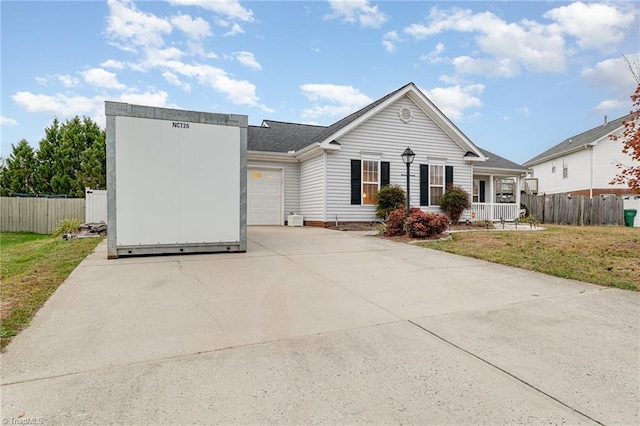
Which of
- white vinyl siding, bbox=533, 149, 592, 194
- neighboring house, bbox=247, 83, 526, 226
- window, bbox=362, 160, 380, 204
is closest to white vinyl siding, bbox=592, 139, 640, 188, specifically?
white vinyl siding, bbox=533, 149, 592, 194

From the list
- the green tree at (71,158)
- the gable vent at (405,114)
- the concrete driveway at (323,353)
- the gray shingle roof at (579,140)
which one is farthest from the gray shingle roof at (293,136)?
the concrete driveway at (323,353)

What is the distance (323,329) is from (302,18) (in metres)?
12.9

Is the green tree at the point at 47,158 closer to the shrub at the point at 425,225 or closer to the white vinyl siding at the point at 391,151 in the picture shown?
the white vinyl siding at the point at 391,151

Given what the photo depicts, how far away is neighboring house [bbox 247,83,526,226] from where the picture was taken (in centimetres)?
1342

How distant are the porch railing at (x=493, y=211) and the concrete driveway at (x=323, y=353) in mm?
11295

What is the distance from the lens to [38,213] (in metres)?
15.1

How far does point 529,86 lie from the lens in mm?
16812

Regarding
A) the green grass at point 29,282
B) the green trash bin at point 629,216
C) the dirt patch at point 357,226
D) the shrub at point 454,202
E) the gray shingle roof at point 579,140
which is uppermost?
the gray shingle roof at point 579,140

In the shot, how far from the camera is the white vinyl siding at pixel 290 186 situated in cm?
1507

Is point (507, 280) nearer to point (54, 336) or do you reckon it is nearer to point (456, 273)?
point (456, 273)

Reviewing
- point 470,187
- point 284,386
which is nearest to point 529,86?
point 470,187

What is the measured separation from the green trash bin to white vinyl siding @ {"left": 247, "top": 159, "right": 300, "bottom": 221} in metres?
16.8

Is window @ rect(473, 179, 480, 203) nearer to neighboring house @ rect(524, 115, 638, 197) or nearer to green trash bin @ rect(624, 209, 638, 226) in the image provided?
neighboring house @ rect(524, 115, 638, 197)

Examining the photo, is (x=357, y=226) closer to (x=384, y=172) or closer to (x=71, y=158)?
(x=384, y=172)
